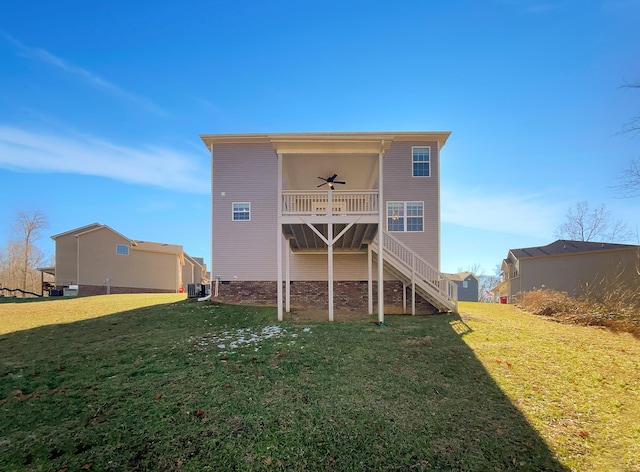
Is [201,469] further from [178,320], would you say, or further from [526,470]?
[178,320]

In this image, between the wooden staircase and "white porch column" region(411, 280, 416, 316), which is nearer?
the wooden staircase

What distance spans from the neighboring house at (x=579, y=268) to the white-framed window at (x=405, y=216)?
26.0 ft

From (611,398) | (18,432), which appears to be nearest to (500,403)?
(611,398)

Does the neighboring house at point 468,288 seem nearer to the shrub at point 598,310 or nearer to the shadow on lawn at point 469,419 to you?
the shrub at point 598,310

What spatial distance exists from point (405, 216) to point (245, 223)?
21.2 feet

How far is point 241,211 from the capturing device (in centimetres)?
1317

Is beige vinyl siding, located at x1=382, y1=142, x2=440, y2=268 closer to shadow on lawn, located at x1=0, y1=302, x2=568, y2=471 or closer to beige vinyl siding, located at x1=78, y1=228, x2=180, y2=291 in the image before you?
shadow on lawn, located at x1=0, y1=302, x2=568, y2=471

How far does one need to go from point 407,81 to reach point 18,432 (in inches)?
498

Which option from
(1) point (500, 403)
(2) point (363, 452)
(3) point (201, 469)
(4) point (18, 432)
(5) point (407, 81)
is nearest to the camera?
(3) point (201, 469)

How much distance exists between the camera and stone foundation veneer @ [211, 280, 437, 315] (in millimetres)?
12703

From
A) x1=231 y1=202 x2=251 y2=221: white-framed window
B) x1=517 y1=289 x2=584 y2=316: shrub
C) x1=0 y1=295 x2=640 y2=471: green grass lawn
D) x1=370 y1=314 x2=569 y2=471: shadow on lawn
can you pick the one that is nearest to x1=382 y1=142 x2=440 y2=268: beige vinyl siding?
x1=517 y1=289 x2=584 y2=316: shrub

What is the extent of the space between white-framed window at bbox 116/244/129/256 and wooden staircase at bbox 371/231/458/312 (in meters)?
21.8

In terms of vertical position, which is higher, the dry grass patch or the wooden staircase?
the wooden staircase

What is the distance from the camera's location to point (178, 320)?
9828 mm
